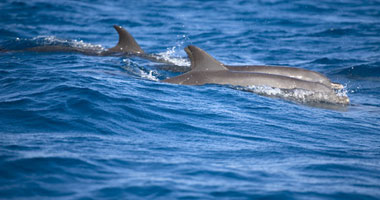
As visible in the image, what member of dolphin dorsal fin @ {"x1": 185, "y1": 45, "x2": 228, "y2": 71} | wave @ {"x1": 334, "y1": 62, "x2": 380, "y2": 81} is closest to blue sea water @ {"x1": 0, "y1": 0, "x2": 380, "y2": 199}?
wave @ {"x1": 334, "y1": 62, "x2": 380, "y2": 81}

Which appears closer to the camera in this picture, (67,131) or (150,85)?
(67,131)

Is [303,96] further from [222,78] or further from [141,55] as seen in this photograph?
[141,55]

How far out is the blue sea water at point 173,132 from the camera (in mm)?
5770

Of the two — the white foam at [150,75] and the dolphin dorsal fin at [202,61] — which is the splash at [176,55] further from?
the dolphin dorsal fin at [202,61]

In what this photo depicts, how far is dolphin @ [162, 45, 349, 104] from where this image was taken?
1169 centimetres

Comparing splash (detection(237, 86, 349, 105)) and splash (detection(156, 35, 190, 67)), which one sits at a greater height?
splash (detection(156, 35, 190, 67))

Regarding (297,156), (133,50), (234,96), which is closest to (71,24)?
(133,50)

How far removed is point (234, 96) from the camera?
1084 cm

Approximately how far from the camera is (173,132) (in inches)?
317

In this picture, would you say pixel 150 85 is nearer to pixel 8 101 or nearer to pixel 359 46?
pixel 8 101

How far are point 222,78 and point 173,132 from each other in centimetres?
407

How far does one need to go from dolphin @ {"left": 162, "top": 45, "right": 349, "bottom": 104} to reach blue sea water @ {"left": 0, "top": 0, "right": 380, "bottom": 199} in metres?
0.41

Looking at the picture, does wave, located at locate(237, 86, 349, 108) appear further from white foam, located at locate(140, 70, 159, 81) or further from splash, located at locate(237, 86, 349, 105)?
white foam, located at locate(140, 70, 159, 81)

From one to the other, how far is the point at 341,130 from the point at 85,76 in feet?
20.5
